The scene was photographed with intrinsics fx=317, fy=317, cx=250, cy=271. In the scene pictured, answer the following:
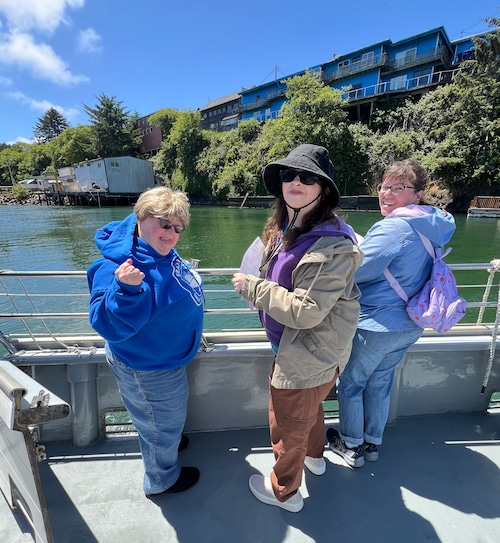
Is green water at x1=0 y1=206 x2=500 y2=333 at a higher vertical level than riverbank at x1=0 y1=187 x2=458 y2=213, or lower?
lower

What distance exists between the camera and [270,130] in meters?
32.6

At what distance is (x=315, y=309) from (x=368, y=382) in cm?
86

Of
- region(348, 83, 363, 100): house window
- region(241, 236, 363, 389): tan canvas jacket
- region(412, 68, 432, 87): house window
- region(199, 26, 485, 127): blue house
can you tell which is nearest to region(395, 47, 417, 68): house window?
region(199, 26, 485, 127): blue house

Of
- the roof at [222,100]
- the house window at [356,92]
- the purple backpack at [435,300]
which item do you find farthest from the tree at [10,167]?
the purple backpack at [435,300]

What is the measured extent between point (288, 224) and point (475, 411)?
6.88 ft

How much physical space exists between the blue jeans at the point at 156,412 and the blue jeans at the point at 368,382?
89 cm

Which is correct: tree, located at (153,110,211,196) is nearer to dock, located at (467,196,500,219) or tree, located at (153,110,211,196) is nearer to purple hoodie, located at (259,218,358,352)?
dock, located at (467,196,500,219)

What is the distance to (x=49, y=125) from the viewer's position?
78688 millimetres

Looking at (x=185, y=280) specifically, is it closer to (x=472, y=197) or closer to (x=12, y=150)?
(x=472, y=197)

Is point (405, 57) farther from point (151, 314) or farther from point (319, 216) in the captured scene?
point (151, 314)

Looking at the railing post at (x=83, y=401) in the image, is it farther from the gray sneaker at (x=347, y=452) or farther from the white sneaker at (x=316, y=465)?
the gray sneaker at (x=347, y=452)

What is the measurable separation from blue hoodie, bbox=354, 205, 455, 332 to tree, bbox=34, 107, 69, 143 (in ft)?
323

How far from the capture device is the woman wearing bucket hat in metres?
1.18

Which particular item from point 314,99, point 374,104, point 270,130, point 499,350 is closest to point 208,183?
point 270,130
